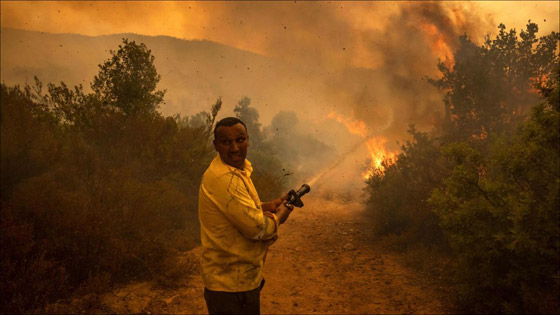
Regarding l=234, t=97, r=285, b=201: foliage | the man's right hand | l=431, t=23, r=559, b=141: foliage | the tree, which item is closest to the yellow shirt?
the man's right hand

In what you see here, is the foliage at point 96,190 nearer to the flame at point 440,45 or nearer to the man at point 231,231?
the man at point 231,231

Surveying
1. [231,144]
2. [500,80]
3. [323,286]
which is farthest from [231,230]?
[500,80]

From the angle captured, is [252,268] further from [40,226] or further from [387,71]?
[387,71]

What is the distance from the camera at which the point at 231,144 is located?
2.27 m

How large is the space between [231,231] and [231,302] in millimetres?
Answer: 514

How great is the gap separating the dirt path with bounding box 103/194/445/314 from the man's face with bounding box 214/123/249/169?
15.1ft

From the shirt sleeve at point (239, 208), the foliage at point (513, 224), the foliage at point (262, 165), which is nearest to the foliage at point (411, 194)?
the foliage at point (513, 224)

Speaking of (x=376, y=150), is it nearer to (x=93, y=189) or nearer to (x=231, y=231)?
(x=93, y=189)

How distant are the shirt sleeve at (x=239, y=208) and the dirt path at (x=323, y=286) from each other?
14.7 feet

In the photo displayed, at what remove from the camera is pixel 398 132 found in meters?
27.5

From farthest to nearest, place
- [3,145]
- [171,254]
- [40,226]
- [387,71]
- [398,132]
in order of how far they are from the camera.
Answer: [387,71]
[398,132]
[3,145]
[171,254]
[40,226]

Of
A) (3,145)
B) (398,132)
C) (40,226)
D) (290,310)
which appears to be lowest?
(290,310)

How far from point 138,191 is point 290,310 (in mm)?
5826

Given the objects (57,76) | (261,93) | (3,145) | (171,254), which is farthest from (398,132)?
(261,93)
